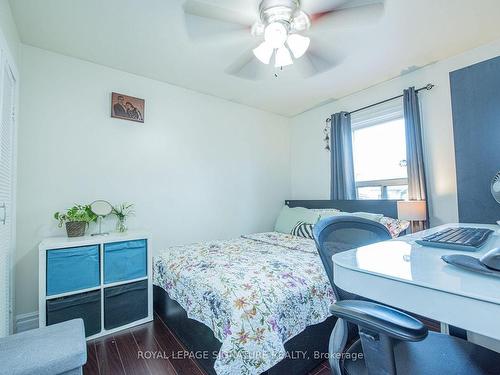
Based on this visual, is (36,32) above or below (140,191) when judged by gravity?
above

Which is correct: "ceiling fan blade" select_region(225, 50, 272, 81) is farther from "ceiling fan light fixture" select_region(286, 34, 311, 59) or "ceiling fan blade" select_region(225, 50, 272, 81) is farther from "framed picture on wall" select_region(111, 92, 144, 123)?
"framed picture on wall" select_region(111, 92, 144, 123)

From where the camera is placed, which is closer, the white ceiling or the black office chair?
the black office chair

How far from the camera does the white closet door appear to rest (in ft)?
5.18

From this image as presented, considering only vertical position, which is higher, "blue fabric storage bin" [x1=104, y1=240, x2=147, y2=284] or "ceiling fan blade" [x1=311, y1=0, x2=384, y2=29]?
"ceiling fan blade" [x1=311, y1=0, x2=384, y2=29]

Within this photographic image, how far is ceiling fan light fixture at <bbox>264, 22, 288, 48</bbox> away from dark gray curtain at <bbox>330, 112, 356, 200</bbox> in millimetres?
1785

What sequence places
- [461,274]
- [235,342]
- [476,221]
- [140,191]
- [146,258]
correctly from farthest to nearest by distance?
1. [140,191]
2. [146,258]
3. [476,221]
4. [235,342]
5. [461,274]

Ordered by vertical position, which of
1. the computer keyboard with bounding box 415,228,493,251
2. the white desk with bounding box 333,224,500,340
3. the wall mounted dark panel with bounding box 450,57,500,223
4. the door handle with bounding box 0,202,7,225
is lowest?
the white desk with bounding box 333,224,500,340

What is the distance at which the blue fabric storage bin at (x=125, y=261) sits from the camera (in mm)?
2075

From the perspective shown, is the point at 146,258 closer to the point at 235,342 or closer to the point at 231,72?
the point at 235,342

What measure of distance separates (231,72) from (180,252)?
1.73 meters

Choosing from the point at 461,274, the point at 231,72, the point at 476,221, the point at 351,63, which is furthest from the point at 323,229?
the point at 351,63

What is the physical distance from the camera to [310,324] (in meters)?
1.53

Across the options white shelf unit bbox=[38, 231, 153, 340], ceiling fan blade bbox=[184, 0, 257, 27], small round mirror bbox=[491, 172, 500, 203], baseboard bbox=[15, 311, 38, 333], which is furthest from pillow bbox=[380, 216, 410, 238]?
baseboard bbox=[15, 311, 38, 333]

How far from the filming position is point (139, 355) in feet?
5.78
